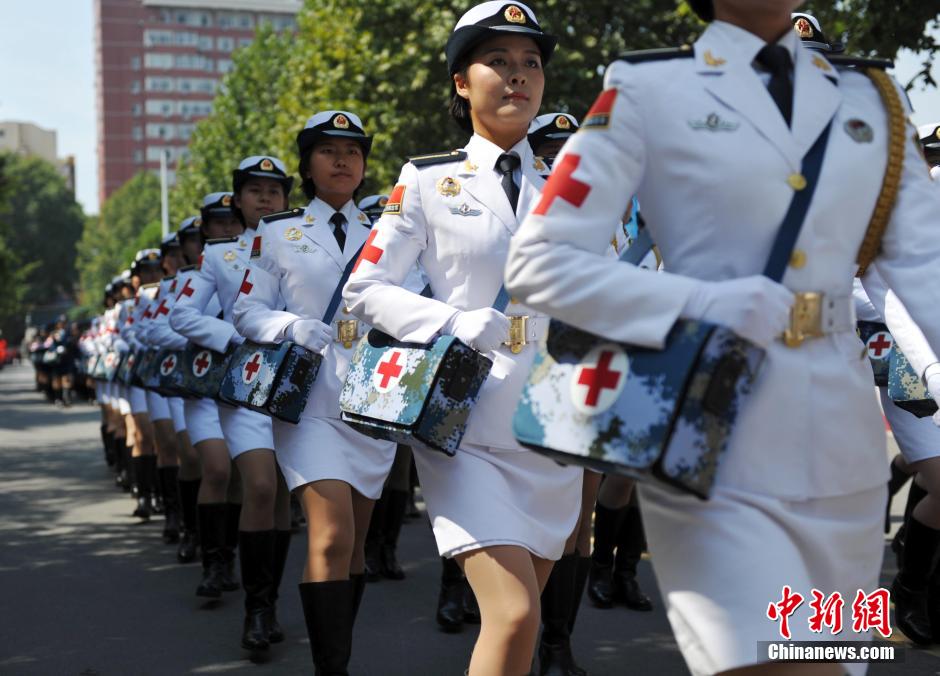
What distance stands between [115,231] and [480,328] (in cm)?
12827

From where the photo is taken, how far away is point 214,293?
26.3 ft

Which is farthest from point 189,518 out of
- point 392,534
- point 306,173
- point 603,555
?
point 306,173

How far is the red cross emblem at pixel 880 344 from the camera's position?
6.19 meters

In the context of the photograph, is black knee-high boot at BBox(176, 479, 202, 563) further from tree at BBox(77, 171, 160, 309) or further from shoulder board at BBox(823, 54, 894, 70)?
tree at BBox(77, 171, 160, 309)

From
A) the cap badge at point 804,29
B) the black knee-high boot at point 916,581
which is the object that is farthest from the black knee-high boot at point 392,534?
the cap badge at point 804,29

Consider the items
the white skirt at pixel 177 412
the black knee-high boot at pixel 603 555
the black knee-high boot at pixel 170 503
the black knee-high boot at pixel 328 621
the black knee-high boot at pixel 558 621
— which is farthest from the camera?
the black knee-high boot at pixel 170 503

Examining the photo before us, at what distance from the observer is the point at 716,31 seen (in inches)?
114

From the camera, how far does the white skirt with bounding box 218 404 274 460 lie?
6.65 m

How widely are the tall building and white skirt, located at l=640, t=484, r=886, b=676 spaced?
15581cm

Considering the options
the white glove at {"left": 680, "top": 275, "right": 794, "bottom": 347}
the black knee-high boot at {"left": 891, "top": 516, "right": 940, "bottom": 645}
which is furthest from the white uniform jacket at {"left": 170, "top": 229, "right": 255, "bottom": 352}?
the white glove at {"left": 680, "top": 275, "right": 794, "bottom": 347}

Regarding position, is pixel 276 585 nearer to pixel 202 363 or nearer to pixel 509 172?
Result: pixel 202 363

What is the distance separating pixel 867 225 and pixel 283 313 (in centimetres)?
331

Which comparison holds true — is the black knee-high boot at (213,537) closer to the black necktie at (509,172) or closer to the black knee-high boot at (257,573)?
the black knee-high boot at (257,573)

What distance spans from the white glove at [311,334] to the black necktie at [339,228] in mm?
405
